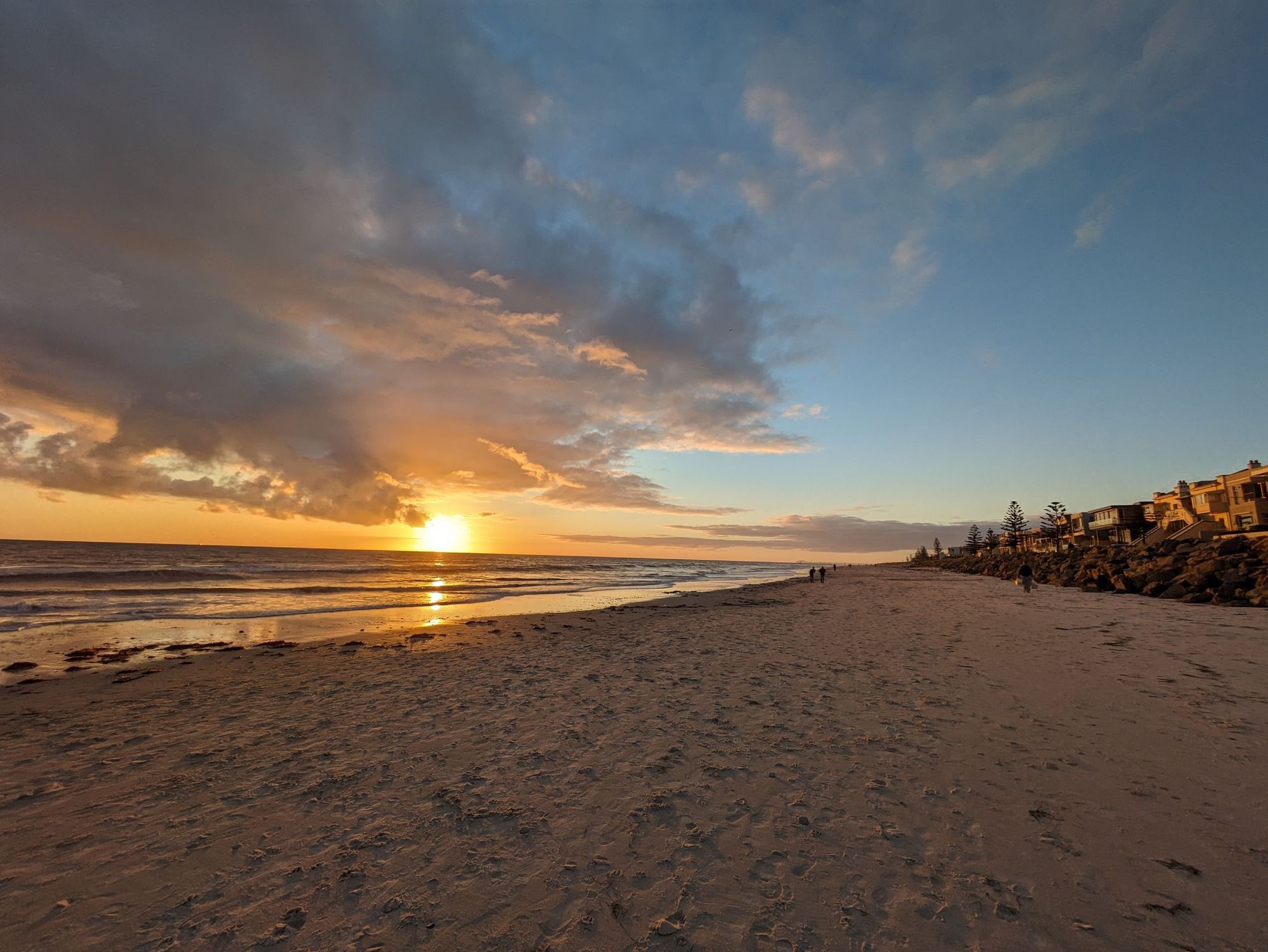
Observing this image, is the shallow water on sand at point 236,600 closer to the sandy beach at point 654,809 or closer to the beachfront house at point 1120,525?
the sandy beach at point 654,809

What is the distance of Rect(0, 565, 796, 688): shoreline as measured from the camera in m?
14.1

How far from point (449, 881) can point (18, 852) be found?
4.44 metres

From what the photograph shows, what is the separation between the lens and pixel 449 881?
4.34m

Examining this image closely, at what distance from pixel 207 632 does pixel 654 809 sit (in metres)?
21.4

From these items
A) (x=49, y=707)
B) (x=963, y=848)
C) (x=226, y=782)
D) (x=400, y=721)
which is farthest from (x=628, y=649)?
(x=49, y=707)

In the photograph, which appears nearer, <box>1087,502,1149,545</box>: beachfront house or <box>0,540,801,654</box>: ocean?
<box>0,540,801,654</box>: ocean

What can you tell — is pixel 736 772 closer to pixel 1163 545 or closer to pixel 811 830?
pixel 811 830

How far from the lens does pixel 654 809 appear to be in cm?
549

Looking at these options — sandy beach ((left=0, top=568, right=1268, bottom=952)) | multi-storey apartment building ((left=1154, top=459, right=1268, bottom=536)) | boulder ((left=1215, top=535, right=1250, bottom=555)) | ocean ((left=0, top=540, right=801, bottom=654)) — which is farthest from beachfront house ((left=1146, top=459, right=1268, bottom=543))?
sandy beach ((left=0, top=568, right=1268, bottom=952))

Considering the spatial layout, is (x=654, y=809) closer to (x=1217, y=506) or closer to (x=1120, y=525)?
(x=1217, y=506)

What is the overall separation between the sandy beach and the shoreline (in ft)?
9.87

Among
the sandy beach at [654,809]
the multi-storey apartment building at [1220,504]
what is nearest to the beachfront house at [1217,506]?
the multi-storey apartment building at [1220,504]

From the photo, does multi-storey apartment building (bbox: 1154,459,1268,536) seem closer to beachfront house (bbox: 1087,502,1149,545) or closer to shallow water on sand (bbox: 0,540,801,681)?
beachfront house (bbox: 1087,502,1149,545)

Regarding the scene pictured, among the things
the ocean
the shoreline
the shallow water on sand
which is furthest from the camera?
the ocean
